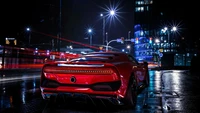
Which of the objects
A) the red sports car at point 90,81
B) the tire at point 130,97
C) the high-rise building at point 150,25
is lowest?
the tire at point 130,97

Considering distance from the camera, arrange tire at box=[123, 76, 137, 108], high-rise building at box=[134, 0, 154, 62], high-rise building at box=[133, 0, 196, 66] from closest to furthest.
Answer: tire at box=[123, 76, 137, 108]
high-rise building at box=[133, 0, 196, 66]
high-rise building at box=[134, 0, 154, 62]

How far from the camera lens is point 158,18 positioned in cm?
12131

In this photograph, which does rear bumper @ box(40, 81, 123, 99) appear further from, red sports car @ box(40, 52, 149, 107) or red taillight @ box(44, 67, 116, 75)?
red taillight @ box(44, 67, 116, 75)

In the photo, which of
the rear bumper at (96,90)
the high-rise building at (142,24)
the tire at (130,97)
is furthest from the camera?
the high-rise building at (142,24)

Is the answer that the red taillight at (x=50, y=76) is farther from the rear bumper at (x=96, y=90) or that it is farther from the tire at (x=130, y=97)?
the tire at (x=130, y=97)

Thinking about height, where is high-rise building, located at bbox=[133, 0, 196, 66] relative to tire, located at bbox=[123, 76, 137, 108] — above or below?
above

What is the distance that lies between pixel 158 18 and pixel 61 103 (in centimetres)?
12139

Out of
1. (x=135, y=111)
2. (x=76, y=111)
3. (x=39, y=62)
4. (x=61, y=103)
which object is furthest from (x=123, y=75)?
(x=39, y=62)

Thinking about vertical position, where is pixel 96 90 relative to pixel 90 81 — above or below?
below

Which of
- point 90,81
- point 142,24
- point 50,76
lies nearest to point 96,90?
point 90,81

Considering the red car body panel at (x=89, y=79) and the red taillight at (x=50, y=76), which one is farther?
the red taillight at (x=50, y=76)

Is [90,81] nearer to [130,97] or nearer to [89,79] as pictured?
[89,79]

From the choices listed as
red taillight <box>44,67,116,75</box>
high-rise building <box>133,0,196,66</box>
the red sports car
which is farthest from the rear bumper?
high-rise building <box>133,0,196,66</box>

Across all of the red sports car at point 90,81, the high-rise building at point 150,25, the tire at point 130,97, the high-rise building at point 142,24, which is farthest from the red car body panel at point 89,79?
the high-rise building at point 142,24
